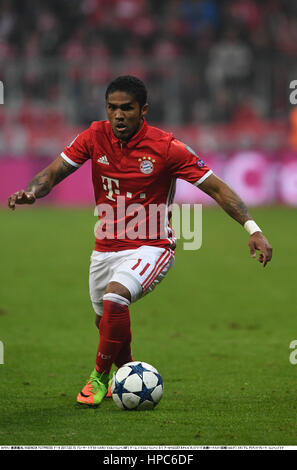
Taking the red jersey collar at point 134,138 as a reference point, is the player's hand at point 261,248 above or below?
below

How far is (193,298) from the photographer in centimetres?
948

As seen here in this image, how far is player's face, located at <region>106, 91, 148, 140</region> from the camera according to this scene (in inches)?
206

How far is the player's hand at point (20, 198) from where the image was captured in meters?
5.07

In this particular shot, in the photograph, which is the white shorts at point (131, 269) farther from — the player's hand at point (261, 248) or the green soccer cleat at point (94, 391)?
the player's hand at point (261, 248)

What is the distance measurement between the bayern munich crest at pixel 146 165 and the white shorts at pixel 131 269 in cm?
51

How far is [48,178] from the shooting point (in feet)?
18.1

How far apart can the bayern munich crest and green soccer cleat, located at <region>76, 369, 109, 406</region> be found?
1.36 meters

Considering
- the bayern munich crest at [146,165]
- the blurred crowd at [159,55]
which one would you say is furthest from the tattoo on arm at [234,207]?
the blurred crowd at [159,55]

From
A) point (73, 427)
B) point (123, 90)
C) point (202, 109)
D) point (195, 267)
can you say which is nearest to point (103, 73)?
point (202, 109)

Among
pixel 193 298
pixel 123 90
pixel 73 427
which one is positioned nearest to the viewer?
pixel 73 427

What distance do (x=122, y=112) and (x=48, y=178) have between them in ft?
2.30

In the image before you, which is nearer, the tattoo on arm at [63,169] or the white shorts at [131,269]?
the white shorts at [131,269]
